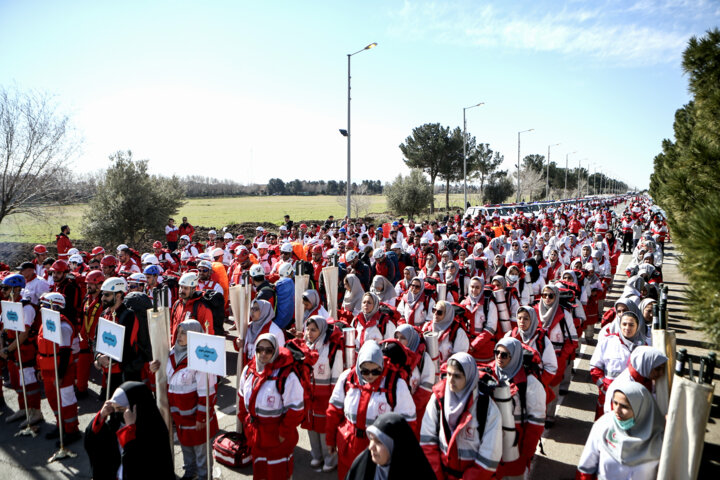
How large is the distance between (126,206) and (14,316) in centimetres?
1595

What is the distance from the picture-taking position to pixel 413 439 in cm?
267

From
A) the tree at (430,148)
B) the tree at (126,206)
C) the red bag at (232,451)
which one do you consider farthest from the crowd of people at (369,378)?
the tree at (430,148)

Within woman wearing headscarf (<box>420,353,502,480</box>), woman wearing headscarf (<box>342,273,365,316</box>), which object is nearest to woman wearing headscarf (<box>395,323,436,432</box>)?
woman wearing headscarf (<box>420,353,502,480</box>)

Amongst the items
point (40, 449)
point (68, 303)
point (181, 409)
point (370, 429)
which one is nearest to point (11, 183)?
point (68, 303)

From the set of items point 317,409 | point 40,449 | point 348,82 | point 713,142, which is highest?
point 348,82

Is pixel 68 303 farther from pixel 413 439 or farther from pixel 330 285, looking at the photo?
pixel 413 439

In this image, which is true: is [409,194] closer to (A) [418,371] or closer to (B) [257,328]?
(B) [257,328]

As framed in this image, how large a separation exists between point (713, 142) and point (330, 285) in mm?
5961

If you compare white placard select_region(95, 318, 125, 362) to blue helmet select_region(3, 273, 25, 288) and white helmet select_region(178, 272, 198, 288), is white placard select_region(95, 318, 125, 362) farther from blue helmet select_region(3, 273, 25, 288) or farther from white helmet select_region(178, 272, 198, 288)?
blue helmet select_region(3, 273, 25, 288)

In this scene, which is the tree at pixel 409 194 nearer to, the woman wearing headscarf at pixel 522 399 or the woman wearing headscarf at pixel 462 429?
the woman wearing headscarf at pixel 522 399

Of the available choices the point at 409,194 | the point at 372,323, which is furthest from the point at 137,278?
the point at 409,194

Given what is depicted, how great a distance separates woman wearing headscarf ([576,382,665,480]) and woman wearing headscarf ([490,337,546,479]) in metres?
0.76

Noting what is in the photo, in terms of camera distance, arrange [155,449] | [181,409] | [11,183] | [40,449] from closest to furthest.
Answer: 1. [155,449]
2. [181,409]
3. [40,449]
4. [11,183]

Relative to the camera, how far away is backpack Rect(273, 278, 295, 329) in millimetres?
7258
